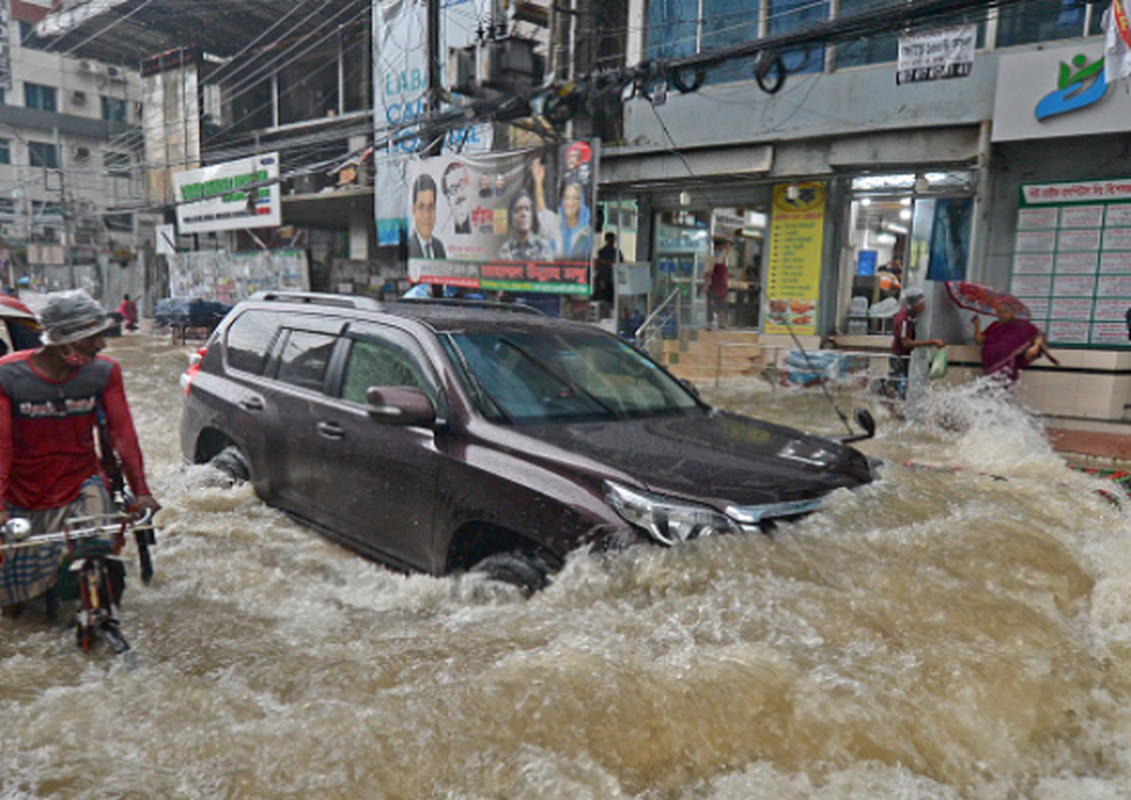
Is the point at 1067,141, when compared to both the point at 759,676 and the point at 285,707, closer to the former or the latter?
the point at 759,676

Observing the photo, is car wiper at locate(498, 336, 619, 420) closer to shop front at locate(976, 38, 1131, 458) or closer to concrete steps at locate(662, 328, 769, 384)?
shop front at locate(976, 38, 1131, 458)

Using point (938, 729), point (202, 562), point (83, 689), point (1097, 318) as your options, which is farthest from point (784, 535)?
point (1097, 318)

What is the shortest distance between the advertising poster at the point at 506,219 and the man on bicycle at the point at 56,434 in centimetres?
997

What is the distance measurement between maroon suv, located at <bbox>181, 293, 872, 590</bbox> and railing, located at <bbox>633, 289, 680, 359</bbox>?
28.1 feet

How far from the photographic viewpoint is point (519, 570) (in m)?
3.45

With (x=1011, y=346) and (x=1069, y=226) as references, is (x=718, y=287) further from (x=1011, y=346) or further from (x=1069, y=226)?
(x=1011, y=346)

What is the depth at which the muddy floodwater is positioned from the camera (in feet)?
8.56

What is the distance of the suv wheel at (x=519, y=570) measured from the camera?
3.38 m

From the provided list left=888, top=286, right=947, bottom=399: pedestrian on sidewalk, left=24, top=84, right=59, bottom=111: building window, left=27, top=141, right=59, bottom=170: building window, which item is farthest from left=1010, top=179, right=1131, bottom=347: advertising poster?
left=24, top=84, right=59, bottom=111: building window

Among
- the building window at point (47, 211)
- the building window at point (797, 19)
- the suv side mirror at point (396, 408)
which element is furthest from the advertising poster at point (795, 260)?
the building window at point (47, 211)

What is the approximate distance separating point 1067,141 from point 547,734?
11.9m

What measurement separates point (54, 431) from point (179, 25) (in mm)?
28333

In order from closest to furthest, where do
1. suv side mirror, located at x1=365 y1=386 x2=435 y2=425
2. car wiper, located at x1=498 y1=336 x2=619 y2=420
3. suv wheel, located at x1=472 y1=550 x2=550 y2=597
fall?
suv wheel, located at x1=472 y1=550 x2=550 y2=597 → suv side mirror, located at x1=365 y1=386 x2=435 y2=425 → car wiper, located at x1=498 y1=336 x2=619 y2=420

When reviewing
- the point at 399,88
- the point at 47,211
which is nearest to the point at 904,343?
the point at 399,88
